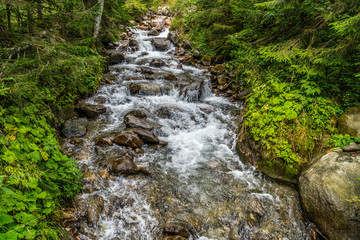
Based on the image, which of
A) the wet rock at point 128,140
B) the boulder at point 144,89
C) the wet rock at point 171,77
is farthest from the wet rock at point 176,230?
the wet rock at point 171,77

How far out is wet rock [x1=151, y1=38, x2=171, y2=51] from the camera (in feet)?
57.1

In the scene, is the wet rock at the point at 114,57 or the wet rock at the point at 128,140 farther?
the wet rock at the point at 114,57

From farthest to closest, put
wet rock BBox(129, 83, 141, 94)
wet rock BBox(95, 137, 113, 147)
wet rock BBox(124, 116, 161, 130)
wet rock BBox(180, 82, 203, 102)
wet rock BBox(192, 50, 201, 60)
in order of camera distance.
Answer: wet rock BBox(192, 50, 201, 60), wet rock BBox(180, 82, 203, 102), wet rock BBox(129, 83, 141, 94), wet rock BBox(124, 116, 161, 130), wet rock BBox(95, 137, 113, 147)

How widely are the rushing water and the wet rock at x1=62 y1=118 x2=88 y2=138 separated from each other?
0.96 feet

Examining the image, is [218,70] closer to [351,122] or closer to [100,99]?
[100,99]

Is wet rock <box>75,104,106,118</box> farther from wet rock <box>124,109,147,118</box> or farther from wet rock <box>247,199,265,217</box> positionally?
wet rock <box>247,199,265,217</box>

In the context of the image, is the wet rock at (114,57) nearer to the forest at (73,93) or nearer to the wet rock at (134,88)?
the wet rock at (134,88)

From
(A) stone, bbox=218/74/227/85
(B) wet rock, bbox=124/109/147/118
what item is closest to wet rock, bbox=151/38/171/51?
(A) stone, bbox=218/74/227/85

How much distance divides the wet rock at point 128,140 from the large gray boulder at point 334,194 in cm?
492

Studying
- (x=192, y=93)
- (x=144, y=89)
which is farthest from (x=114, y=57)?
(x=192, y=93)

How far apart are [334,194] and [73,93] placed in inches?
355

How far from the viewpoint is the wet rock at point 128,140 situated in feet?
20.3

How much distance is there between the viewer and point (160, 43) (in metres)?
17.7

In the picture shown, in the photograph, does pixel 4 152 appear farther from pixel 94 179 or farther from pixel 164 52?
pixel 164 52
